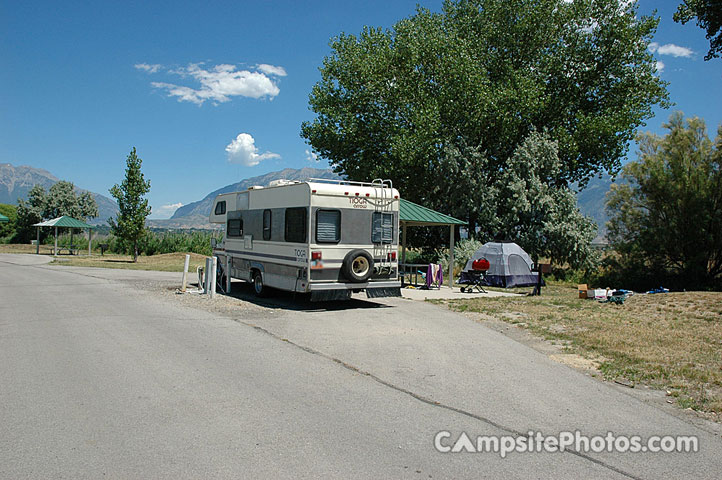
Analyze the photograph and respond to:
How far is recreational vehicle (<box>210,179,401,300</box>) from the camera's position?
1241 centimetres

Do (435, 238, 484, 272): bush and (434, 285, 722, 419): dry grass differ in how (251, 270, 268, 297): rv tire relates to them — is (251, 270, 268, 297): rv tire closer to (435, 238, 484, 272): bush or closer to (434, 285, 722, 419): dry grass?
(434, 285, 722, 419): dry grass

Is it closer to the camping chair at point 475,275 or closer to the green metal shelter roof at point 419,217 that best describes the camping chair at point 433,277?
the camping chair at point 475,275

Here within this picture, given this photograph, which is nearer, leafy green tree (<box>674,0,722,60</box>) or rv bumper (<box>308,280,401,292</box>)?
rv bumper (<box>308,280,401,292</box>)

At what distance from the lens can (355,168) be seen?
31.3m

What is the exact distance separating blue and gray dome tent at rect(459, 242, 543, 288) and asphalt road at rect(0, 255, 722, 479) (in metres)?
11.6

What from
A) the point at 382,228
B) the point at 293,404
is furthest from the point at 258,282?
the point at 293,404

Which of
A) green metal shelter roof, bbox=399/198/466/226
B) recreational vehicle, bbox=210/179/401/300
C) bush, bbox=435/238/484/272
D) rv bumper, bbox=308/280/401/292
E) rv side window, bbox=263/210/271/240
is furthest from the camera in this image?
bush, bbox=435/238/484/272

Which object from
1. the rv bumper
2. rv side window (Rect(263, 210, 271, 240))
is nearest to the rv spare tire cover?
the rv bumper

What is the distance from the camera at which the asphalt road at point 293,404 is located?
4160 millimetres

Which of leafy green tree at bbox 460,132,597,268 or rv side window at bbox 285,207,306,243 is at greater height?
leafy green tree at bbox 460,132,597,268

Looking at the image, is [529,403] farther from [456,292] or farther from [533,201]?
[533,201]

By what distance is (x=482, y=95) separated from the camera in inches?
1050

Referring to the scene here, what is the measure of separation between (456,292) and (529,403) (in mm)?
12551

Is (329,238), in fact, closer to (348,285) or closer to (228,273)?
(348,285)
